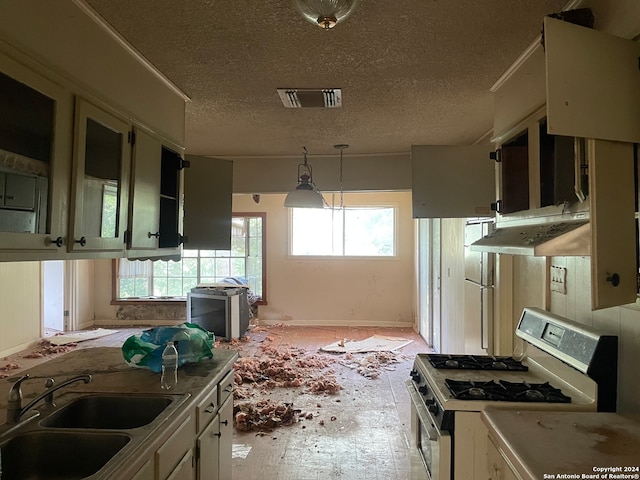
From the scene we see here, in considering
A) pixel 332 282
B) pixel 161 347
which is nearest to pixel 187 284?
pixel 332 282

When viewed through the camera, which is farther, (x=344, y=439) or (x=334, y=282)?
(x=334, y=282)

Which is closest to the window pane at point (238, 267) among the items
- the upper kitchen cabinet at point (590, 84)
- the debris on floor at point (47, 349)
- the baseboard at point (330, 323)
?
the baseboard at point (330, 323)

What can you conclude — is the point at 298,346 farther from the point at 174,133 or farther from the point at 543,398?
the point at 543,398

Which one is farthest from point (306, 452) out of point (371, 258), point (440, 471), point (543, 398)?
point (371, 258)

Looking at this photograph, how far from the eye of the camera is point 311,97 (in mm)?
2594

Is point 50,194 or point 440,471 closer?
point 50,194

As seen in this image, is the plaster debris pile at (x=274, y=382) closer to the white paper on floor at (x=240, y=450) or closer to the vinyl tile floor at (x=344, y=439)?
the vinyl tile floor at (x=344, y=439)

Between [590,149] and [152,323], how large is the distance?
277 inches

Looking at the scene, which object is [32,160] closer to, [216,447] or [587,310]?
[216,447]

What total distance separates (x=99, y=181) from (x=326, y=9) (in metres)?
1.12

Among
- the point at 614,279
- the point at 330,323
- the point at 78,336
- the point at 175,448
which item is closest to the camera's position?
the point at 614,279

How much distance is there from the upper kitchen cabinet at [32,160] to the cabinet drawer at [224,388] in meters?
1.04

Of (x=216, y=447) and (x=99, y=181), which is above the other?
(x=99, y=181)

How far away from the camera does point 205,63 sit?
2137mm
